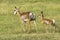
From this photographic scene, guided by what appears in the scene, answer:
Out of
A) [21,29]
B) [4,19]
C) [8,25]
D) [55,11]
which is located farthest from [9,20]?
[55,11]

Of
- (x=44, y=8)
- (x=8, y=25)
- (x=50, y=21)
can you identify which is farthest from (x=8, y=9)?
(x=50, y=21)

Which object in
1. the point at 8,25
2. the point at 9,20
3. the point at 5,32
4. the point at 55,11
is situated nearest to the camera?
the point at 5,32

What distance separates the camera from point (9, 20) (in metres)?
17.3

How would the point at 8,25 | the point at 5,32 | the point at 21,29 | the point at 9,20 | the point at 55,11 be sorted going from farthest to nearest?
the point at 55,11, the point at 9,20, the point at 8,25, the point at 21,29, the point at 5,32

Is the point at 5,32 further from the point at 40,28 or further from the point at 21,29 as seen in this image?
the point at 40,28

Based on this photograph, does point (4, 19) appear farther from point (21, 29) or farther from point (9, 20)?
point (21, 29)

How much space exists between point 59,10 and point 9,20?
216 inches

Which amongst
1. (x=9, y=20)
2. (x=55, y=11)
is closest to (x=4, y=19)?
(x=9, y=20)

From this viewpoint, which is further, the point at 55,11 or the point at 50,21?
the point at 55,11

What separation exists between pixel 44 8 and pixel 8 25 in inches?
290

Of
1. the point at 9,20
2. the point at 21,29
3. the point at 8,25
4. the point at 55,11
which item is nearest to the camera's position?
the point at 21,29

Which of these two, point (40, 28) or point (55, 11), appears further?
point (55, 11)

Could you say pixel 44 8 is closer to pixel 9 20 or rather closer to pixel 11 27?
pixel 9 20

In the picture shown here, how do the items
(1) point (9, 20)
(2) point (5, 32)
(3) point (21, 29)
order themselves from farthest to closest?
(1) point (9, 20)
(3) point (21, 29)
(2) point (5, 32)
